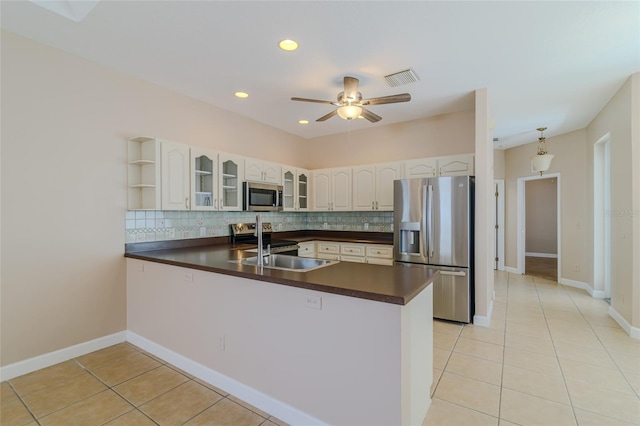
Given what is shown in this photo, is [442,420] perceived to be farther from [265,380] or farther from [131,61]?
[131,61]

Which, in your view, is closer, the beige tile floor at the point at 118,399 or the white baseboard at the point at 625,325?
the beige tile floor at the point at 118,399

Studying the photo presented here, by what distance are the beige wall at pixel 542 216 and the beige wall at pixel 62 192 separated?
10.3 m

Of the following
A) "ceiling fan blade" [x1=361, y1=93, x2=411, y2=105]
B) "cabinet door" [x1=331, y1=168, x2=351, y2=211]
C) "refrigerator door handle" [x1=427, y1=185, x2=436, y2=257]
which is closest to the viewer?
"ceiling fan blade" [x1=361, y1=93, x2=411, y2=105]

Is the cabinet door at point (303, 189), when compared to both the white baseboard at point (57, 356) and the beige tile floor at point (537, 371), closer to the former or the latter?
the beige tile floor at point (537, 371)

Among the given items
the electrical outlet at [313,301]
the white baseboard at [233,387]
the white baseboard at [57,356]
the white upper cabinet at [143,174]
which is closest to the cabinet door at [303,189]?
the white upper cabinet at [143,174]

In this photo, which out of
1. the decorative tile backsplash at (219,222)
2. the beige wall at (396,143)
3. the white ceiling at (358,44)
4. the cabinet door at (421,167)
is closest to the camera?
the white ceiling at (358,44)

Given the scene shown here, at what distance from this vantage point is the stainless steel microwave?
4.04 m

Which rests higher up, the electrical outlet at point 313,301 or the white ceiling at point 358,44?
the white ceiling at point 358,44

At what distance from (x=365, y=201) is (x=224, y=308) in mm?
3044

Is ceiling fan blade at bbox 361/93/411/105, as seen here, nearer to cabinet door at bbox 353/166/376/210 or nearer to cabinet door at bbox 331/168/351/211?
cabinet door at bbox 353/166/376/210

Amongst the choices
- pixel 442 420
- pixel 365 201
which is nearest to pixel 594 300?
pixel 365 201

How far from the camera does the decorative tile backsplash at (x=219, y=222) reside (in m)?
3.30

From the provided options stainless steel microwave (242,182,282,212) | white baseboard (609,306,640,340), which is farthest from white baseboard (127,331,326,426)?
white baseboard (609,306,640,340)

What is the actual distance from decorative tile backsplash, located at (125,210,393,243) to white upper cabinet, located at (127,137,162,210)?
171 millimetres
